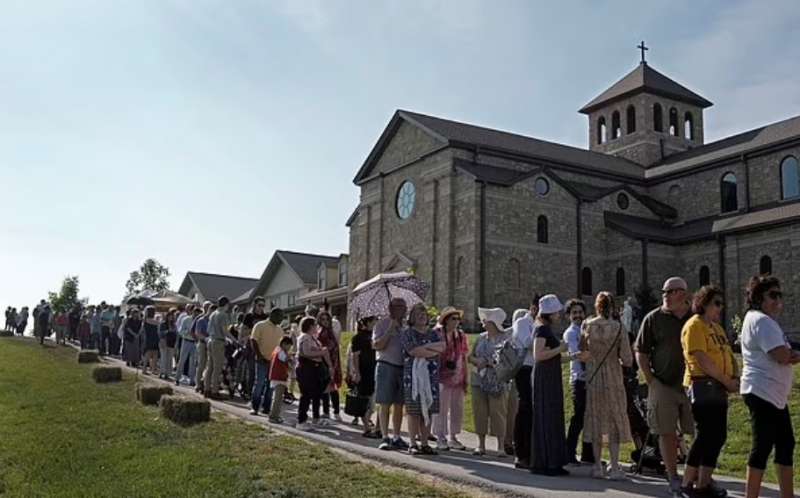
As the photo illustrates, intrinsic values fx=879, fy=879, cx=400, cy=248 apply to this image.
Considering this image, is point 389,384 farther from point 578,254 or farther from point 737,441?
point 578,254

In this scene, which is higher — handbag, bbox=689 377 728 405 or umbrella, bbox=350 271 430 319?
umbrella, bbox=350 271 430 319

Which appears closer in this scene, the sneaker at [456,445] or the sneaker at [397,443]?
the sneaker at [397,443]

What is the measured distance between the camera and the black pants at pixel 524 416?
31.8ft

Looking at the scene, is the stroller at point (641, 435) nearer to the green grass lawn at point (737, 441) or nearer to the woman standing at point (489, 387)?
the green grass lawn at point (737, 441)

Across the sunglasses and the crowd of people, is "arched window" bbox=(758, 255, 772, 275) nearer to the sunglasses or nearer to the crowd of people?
the crowd of people

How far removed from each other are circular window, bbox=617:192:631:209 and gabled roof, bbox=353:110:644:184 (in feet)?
5.35

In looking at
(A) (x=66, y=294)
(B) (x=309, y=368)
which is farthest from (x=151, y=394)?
(A) (x=66, y=294)

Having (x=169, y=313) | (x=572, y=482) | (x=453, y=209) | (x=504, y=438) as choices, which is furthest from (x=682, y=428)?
(x=453, y=209)

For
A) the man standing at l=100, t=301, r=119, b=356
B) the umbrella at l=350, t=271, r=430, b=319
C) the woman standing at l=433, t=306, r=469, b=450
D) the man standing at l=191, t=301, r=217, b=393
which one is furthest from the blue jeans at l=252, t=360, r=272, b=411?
the man standing at l=100, t=301, r=119, b=356

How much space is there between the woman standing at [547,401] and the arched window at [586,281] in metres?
32.9

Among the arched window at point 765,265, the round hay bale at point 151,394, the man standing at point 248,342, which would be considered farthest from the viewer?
the arched window at point 765,265

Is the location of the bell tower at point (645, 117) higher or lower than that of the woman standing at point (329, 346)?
higher

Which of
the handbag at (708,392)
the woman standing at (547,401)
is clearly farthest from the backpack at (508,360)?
the handbag at (708,392)

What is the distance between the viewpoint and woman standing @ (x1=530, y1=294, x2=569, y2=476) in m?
9.06
